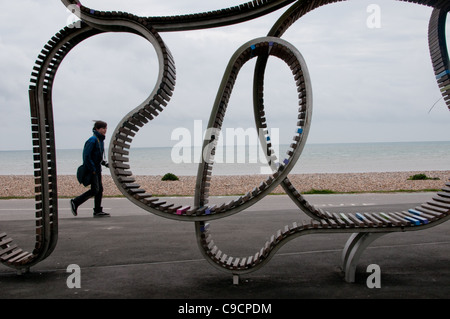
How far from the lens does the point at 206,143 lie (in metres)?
4.84

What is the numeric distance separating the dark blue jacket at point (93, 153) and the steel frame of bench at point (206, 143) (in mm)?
3445

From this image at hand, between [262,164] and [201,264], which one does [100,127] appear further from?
[262,164]

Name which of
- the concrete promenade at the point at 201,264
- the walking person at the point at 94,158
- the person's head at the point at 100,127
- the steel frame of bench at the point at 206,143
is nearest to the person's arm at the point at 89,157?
the walking person at the point at 94,158

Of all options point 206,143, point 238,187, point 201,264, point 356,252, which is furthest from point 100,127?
point 238,187

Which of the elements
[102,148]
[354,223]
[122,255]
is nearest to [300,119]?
[354,223]

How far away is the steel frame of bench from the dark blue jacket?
345cm

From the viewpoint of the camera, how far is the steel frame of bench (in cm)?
472

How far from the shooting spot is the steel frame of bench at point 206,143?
472 centimetres

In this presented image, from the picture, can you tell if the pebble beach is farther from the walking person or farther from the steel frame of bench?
the steel frame of bench

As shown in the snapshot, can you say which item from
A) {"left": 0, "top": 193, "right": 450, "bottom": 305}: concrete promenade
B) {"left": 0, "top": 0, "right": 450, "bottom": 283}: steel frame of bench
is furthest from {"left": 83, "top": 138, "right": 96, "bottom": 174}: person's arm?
{"left": 0, "top": 0, "right": 450, "bottom": 283}: steel frame of bench

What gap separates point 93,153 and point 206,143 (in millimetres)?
4926

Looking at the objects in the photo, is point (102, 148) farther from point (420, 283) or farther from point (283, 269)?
point (420, 283)

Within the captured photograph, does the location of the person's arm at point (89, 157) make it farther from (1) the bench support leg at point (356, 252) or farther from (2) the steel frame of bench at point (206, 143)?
(1) the bench support leg at point (356, 252)
